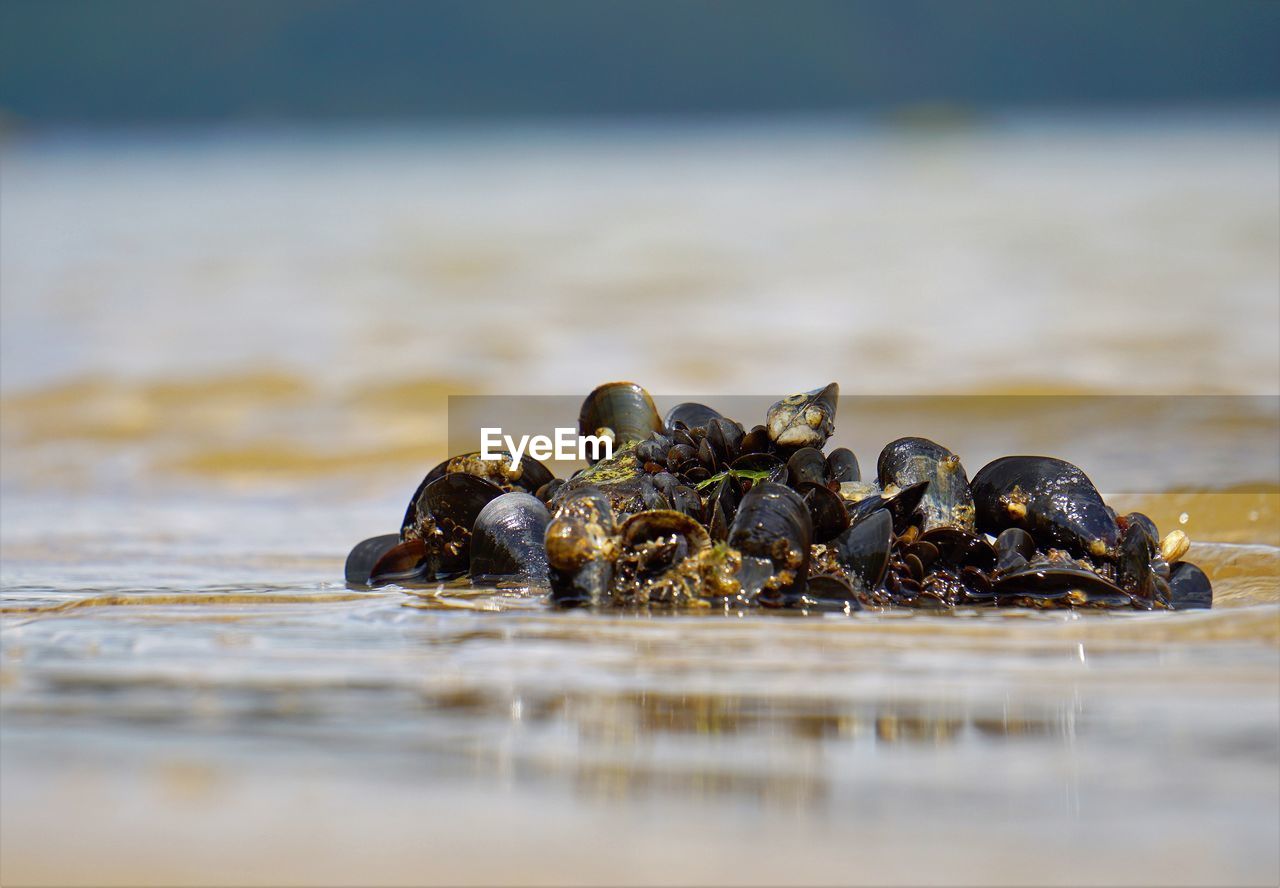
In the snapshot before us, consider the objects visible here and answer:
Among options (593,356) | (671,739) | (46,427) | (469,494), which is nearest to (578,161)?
(593,356)

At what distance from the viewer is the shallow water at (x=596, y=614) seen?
2170 mm

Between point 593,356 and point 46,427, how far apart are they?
13.7ft

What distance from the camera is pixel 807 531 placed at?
3689mm

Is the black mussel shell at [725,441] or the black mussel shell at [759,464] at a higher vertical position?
the black mussel shell at [725,441]

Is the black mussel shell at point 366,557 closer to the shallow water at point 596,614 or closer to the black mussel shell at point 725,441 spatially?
the shallow water at point 596,614

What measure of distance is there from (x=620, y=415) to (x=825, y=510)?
1.05 meters

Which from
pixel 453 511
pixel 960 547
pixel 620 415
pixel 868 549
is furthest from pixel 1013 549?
pixel 453 511

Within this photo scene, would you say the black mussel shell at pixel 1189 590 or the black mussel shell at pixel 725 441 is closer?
the black mussel shell at pixel 1189 590

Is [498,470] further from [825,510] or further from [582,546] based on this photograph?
[825,510]

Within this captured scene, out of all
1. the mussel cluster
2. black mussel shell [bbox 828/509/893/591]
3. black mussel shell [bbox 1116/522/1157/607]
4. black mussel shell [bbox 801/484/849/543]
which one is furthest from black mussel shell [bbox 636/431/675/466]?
black mussel shell [bbox 1116/522/1157/607]

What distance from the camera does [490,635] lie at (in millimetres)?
3541

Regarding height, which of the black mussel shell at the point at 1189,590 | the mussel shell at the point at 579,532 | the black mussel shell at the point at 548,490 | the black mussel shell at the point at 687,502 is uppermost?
the black mussel shell at the point at 548,490

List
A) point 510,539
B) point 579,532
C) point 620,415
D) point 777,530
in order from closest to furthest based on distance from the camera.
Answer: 1. point 777,530
2. point 579,532
3. point 510,539
4. point 620,415

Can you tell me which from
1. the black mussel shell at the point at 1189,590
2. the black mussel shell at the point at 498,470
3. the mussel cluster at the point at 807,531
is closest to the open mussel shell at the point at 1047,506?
the mussel cluster at the point at 807,531
